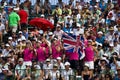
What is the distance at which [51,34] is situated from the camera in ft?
110

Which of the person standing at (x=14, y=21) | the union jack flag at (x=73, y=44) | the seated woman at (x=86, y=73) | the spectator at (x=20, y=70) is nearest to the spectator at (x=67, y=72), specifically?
the seated woman at (x=86, y=73)

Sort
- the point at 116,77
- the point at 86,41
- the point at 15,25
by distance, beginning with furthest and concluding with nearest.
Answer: the point at 15,25
the point at 86,41
the point at 116,77

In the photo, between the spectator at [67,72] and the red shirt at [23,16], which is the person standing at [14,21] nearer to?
the red shirt at [23,16]

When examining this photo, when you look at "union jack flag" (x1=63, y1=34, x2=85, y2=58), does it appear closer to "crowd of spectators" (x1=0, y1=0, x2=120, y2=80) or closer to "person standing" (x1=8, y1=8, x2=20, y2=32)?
"crowd of spectators" (x1=0, y1=0, x2=120, y2=80)

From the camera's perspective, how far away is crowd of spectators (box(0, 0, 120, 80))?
3136 centimetres

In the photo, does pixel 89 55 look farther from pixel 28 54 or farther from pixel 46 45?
pixel 28 54

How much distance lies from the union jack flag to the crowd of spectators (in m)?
0.15

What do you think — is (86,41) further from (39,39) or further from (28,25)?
(28,25)

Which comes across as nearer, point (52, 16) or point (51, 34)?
point (51, 34)

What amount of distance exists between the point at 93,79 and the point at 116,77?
93 centimetres

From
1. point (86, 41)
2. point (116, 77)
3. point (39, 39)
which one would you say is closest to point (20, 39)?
point (39, 39)

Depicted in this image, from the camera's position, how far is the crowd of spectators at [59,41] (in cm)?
3136

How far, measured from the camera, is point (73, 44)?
32.9 m

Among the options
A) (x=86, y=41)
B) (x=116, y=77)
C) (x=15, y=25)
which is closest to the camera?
(x=116, y=77)
